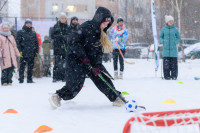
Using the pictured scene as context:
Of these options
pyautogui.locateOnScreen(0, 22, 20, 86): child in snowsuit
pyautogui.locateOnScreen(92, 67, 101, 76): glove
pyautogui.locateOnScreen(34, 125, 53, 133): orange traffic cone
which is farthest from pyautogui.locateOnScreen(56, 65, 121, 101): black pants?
pyautogui.locateOnScreen(0, 22, 20, 86): child in snowsuit

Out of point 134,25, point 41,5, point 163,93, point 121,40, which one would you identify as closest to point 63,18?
point 121,40

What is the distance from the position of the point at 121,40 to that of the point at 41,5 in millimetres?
42059

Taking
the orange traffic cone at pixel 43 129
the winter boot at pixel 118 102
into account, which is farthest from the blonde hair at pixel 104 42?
the orange traffic cone at pixel 43 129

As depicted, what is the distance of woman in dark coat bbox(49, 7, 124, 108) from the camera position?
477cm

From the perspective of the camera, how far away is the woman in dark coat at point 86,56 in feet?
15.7

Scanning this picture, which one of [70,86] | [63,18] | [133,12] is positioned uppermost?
[133,12]

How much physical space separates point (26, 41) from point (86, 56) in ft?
15.3

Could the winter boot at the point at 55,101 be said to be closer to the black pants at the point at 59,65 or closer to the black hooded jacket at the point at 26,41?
the black pants at the point at 59,65

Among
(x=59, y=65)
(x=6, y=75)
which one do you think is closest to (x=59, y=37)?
(x=59, y=65)

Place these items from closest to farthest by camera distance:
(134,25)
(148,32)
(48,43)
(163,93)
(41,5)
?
(163,93) → (48,43) → (148,32) → (134,25) → (41,5)

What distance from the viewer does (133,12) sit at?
40.1 meters

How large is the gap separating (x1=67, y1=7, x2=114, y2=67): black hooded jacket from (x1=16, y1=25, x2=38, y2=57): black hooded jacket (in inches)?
172

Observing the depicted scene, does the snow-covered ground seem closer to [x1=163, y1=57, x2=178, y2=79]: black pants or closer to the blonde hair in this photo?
the blonde hair

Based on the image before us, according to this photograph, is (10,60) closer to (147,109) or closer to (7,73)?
(7,73)
